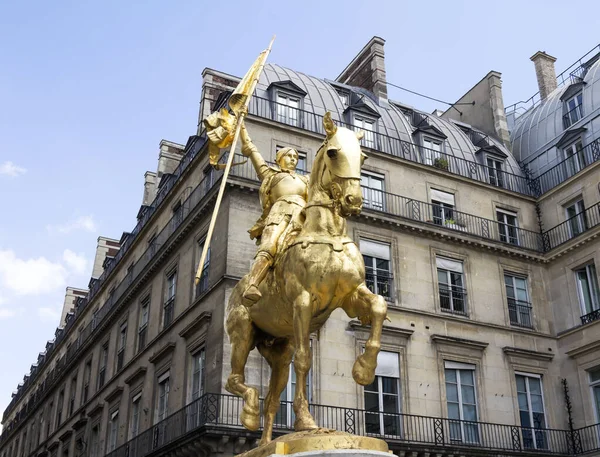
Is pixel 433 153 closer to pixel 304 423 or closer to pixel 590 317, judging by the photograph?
pixel 590 317

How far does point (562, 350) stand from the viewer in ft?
87.0

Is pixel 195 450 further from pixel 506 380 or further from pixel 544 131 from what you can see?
pixel 544 131

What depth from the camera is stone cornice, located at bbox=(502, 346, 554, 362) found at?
25422mm

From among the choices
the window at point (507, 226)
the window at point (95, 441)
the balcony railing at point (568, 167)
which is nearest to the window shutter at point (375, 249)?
the window at point (507, 226)

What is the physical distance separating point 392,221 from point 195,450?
10001 millimetres

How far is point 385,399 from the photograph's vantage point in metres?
22.7

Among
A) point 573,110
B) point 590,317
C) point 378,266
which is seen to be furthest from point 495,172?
point 378,266

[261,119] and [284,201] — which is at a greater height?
[261,119]

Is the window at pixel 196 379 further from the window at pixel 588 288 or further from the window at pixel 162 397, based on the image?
the window at pixel 588 288

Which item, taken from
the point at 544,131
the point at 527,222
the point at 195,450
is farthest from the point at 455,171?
the point at 195,450

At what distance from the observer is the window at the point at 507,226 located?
2823 cm

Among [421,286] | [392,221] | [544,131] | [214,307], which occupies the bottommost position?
[214,307]

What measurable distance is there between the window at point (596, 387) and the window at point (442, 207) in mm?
6928

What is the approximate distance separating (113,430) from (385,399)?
11719 mm
